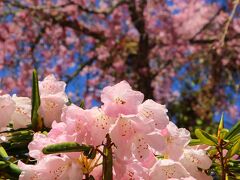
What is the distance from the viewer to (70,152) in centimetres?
77

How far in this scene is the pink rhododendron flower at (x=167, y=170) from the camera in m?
0.80

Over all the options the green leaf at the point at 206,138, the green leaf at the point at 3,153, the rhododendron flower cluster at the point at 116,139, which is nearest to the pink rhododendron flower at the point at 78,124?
the rhododendron flower cluster at the point at 116,139

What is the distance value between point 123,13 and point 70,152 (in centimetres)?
684

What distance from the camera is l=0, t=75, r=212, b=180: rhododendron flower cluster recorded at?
77 cm

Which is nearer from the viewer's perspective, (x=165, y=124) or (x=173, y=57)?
(x=165, y=124)

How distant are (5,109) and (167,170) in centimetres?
30

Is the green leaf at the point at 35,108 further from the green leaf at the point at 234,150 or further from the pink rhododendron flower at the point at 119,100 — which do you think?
the green leaf at the point at 234,150

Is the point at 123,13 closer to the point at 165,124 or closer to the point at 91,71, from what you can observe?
the point at 91,71

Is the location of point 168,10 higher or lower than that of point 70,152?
higher

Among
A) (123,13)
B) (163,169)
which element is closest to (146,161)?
(163,169)

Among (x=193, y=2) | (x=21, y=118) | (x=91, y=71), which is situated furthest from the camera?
(x=193, y=2)

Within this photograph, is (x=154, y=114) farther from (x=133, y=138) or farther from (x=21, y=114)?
(x=21, y=114)

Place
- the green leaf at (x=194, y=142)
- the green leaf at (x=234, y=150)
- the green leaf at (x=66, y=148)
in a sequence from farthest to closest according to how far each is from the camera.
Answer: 1. the green leaf at (x=194, y=142)
2. the green leaf at (x=234, y=150)
3. the green leaf at (x=66, y=148)

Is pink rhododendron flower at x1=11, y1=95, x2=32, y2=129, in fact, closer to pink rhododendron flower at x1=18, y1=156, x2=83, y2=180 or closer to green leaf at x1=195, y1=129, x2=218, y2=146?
pink rhododendron flower at x1=18, y1=156, x2=83, y2=180
